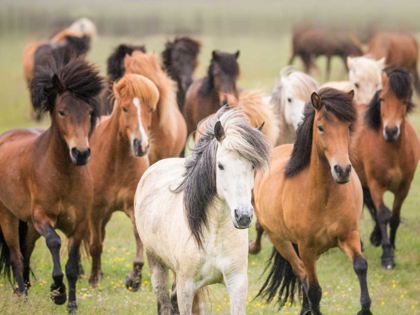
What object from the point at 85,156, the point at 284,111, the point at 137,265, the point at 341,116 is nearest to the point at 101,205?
the point at 137,265

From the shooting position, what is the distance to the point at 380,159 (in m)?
8.32

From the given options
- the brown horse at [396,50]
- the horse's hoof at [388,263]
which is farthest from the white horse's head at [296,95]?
the brown horse at [396,50]

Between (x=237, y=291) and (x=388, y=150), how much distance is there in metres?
4.75

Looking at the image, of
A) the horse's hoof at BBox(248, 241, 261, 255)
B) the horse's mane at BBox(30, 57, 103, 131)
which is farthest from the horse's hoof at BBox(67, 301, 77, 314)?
the horse's hoof at BBox(248, 241, 261, 255)

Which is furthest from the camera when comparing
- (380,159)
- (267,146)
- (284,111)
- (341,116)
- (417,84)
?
(417,84)

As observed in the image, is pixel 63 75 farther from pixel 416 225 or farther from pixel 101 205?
pixel 416 225

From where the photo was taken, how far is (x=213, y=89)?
33.9ft

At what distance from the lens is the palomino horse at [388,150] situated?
799 cm

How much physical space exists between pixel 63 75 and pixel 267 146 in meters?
2.82

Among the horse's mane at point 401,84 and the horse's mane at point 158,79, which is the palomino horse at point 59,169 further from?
the horse's mane at point 401,84

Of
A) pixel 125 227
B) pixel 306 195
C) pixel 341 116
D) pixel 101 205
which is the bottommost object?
pixel 125 227

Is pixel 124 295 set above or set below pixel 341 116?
below

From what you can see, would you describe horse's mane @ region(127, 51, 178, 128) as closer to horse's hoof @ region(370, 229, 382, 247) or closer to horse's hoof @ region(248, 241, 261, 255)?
horse's hoof @ region(248, 241, 261, 255)

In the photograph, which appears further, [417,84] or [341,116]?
[417,84]
